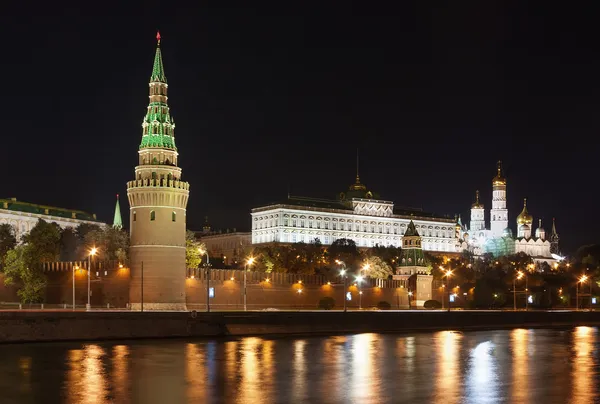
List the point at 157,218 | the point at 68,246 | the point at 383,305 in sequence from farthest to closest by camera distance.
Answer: the point at 68,246
the point at 383,305
the point at 157,218

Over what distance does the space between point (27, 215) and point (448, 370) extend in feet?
505

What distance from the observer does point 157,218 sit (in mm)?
84000

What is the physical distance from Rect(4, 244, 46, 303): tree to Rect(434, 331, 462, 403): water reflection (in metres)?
46.0

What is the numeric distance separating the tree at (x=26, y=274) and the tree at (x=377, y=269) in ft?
169

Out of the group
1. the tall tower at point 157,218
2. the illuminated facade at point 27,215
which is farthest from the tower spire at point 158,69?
the illuminated facade at point 27,215

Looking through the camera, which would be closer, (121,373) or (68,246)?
(121,373)

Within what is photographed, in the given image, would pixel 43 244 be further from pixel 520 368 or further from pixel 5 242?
pixel 520 368

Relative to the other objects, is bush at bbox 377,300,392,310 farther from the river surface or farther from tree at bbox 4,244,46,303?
the river surface

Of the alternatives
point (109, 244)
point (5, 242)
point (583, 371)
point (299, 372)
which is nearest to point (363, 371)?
point (299, 372)

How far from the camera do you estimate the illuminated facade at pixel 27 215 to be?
178113 mm

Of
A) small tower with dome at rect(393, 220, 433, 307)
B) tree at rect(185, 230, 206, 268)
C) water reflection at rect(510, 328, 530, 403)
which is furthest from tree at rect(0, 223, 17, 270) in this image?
water reflection at rect(510, 328, 530, 403)

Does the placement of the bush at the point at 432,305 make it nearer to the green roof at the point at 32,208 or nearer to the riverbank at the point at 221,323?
the riverbank at the point at 221,323

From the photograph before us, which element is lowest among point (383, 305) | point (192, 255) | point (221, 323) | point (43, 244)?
point (383, 305)

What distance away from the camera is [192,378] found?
37.6m
